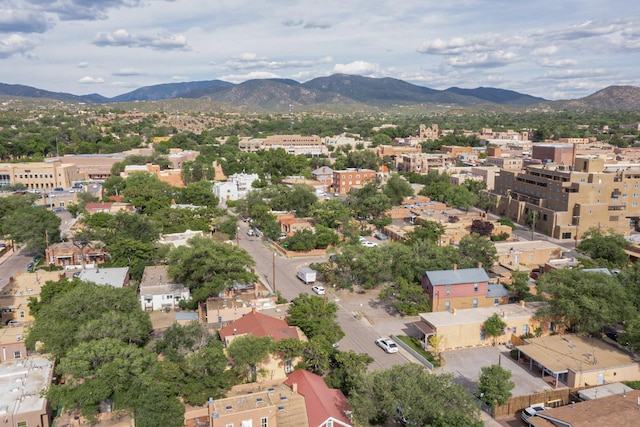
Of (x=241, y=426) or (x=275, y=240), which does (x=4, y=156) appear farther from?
(x=241, y=426)

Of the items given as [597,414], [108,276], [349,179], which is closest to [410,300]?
[597,414]

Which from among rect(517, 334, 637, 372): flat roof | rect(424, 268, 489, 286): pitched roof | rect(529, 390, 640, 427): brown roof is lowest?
rect(517, 334, 637, 372): flat roof

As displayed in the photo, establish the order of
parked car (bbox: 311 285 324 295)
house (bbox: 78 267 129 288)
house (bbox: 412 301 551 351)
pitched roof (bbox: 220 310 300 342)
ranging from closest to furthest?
pitched roof (bbox: 220 310 300 342) → house (bbox: 412 301 551 351) → house (bbox: 78 267 129 288) → parked car (bbox: 311 285 324 295)

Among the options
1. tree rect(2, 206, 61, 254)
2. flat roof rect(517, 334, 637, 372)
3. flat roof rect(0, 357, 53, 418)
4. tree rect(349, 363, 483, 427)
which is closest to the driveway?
flat roof rect(517, 334, 637, 372)

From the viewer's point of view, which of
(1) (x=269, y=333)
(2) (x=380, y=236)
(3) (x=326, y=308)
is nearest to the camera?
(1) (x=269, y=333)

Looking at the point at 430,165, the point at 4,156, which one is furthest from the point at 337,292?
the point at 4,156

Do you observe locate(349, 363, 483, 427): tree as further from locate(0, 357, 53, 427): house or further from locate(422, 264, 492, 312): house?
locate(0, 357, 53, 427): house

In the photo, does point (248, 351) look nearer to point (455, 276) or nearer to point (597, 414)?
point (597, 414)

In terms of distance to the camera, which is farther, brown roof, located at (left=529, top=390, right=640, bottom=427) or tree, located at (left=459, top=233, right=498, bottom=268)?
tree, located at (left=459, top=233, right=498, bottom=268)
